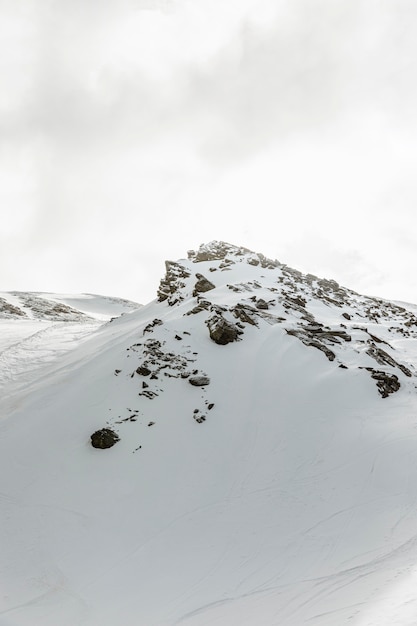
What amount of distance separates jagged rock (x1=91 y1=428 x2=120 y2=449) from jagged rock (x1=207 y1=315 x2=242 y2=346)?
7.81 m

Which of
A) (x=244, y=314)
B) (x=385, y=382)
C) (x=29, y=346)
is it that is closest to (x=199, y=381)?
(x=244, y=314)

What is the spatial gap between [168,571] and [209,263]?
1414 inches

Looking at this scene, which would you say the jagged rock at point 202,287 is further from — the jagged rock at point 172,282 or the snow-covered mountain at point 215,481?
the snow-covered mountain at point 215,481

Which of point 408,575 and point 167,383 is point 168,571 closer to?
point 408,575

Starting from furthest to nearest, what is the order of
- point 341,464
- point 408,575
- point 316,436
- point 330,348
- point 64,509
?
1. point 330,348
2. point 316,436
3. point 341,464
4. point 64,509
5. point 408,575

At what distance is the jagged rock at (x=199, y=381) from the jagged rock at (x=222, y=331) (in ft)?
10.4

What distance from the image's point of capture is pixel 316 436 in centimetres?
1338

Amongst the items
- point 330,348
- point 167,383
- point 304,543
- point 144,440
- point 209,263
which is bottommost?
point 304,543

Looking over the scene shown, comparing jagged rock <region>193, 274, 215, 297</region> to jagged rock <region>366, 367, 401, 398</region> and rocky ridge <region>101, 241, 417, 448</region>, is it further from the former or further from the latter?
jagged rock <region>366, 367, 401, 398</region>

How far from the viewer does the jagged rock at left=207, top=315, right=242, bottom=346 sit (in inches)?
758

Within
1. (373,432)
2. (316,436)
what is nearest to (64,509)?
(316,436)

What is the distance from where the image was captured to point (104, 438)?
44.2ft

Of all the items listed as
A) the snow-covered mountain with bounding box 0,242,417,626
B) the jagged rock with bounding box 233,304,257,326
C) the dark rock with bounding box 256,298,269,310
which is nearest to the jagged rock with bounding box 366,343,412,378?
the snow-covered mountain with bounding box 0,242,417,626

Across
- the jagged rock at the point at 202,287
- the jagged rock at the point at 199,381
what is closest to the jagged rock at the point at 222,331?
the jagged rock at the point at 199,381
